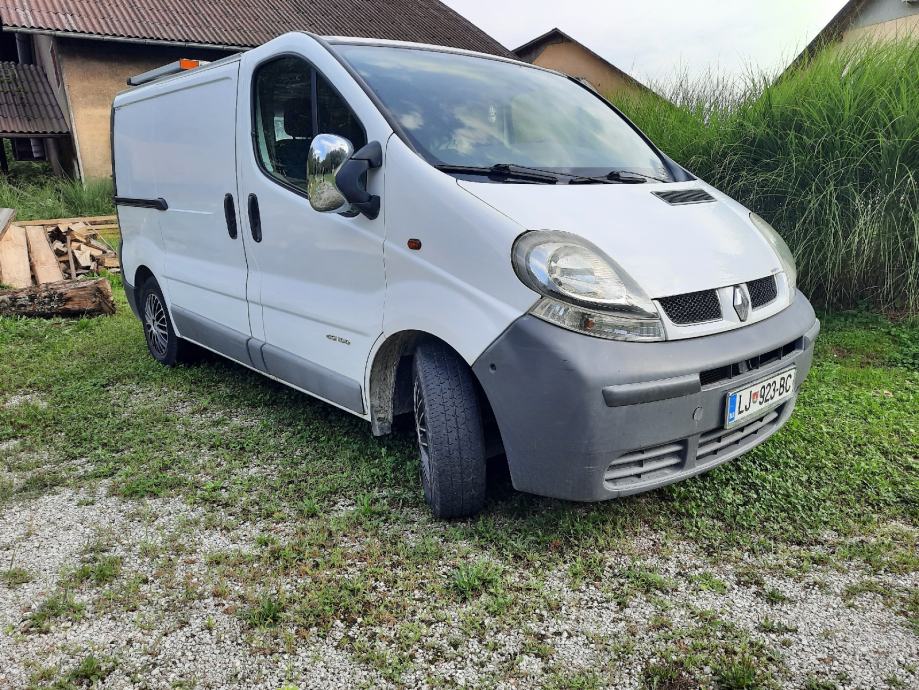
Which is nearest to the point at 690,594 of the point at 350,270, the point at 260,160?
the point at 350,270

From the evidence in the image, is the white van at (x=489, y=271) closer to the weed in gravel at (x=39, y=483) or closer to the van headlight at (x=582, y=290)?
the van headlight at (x=582, y=290)

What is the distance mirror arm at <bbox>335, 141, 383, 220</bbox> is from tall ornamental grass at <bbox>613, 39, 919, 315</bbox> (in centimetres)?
386

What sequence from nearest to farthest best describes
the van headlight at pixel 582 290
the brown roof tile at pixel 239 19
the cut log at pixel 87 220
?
the van headlight at pixel 582 290, the cut log at pixel 87 220, the brown roof tile at pixel 239 19

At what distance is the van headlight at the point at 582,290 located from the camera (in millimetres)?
2213

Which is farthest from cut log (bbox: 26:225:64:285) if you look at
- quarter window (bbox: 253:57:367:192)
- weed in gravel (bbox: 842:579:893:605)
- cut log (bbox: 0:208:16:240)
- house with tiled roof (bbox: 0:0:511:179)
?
weed in gravel (bbox: 842:579:893:605)

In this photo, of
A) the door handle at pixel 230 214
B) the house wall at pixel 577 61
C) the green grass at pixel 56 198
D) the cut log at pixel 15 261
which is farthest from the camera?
the house wall at pixel 577 61

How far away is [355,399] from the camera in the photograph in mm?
2969

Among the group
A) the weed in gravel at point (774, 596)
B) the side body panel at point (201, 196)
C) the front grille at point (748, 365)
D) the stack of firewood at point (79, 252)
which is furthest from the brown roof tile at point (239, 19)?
the weed in gravel at point (774, 596)

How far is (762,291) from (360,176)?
1.61m

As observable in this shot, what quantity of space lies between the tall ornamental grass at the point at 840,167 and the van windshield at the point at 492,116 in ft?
8.29

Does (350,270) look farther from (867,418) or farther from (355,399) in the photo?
(867,418)

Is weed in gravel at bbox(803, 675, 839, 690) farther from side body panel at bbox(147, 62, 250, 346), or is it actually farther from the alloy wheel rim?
the alloy wheel rim

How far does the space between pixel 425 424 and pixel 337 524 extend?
0.53m

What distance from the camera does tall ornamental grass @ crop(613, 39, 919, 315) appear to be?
4980mm
